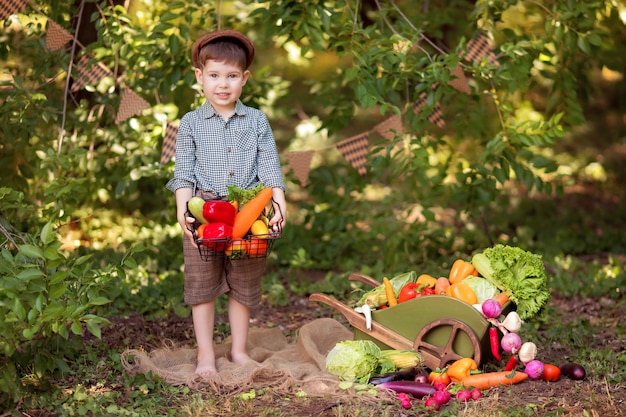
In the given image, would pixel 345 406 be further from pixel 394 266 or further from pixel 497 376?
pixel 394 266

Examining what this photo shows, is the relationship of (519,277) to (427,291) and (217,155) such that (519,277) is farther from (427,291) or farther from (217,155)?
(217,155)

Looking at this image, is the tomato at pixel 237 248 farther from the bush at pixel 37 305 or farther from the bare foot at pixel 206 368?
the bare foot at pixel 206 368

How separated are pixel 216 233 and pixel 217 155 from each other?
19.3 inches

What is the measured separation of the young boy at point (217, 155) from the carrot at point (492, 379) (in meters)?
1.06

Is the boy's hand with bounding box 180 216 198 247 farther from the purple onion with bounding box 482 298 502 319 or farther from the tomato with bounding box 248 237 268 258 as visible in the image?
the purple onion with bounding box 482 298 502 319

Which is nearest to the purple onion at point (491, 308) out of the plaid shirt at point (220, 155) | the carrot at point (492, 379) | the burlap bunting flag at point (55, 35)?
the carrot at point (492, 379)

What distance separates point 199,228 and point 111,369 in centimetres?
88

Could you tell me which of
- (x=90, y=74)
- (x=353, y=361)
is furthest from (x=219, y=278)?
(x=90, y=74)

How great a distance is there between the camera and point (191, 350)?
4.19 metres

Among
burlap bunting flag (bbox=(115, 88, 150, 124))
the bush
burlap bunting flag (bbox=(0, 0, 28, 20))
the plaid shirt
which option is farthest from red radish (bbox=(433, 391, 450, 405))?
burlap bunting flag (bbox=(0, 0, 28, 20))

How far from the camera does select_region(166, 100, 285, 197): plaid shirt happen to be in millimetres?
3811

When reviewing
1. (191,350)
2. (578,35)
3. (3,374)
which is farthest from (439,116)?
(3,374)

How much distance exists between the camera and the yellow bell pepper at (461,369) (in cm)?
365

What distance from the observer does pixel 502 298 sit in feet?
12.5
